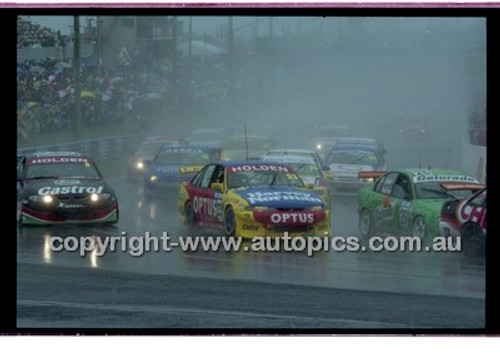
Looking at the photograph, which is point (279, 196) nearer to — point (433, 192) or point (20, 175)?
point (433, 192)

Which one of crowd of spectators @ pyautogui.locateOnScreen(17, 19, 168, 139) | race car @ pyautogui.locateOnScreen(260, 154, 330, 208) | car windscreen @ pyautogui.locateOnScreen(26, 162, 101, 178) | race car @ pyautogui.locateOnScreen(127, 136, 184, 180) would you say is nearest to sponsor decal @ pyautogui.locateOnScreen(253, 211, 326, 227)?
race car @ pyautogui.locateOnScreen(260, 154, 330, 208)

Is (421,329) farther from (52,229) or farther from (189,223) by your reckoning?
(52,229)

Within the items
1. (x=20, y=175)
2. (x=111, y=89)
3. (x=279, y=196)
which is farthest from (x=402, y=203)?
(x=20, y=175)

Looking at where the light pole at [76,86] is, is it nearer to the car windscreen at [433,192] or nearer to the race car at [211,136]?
the race car at [211,136]

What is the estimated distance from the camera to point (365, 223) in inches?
445

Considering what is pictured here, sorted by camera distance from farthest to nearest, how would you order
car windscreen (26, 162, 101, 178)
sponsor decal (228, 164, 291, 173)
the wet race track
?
sponsor decal (228, 164, 291, 173) → car windscreen (26, 162, 101, 178) → the wet race track

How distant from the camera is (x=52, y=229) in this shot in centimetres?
1127

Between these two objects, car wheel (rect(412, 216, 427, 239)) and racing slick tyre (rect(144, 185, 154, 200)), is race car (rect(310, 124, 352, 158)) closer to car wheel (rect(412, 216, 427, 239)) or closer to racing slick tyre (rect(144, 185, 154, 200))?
car wheel (rect(412, 216, 427, 239))

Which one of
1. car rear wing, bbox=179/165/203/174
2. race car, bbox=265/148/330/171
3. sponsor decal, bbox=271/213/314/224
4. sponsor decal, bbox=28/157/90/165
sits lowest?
sponsor decal, bbox=271/213/314/224

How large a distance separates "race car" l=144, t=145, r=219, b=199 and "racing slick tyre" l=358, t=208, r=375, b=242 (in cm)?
124

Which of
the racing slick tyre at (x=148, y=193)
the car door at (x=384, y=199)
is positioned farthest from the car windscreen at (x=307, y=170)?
the racing slick tyre at (x=148, y=193)

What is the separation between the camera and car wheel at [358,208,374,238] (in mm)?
11145

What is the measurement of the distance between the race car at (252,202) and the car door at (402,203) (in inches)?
23.8

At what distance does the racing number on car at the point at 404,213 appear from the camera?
11788 mm
